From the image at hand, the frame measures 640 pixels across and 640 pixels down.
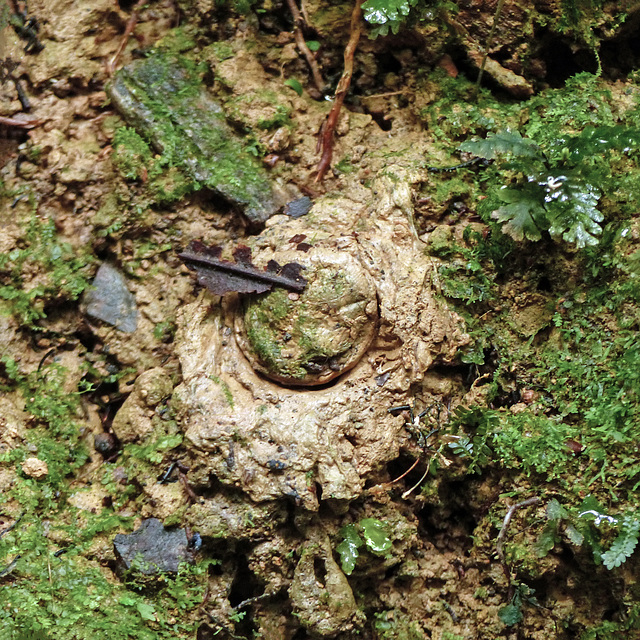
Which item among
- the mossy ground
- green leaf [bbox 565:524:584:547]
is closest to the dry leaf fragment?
the mossy ground

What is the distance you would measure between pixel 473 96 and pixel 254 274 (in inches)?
81.9

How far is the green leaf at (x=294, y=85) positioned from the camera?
450cm

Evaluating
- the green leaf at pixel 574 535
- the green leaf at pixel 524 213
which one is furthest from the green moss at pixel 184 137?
the green leaf at pixel 574 535

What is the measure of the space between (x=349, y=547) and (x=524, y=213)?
2.28 meters

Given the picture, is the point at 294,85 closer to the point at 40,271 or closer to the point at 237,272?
the point at 237,272

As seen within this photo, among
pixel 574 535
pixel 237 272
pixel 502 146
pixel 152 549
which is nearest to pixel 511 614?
pixel 574 535

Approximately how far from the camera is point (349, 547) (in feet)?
11.8

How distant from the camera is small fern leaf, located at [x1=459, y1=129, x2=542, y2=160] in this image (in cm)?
370

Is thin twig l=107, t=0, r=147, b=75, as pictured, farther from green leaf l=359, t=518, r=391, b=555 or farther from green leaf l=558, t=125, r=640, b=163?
green leaf l=359, t=518, r=391, b=555

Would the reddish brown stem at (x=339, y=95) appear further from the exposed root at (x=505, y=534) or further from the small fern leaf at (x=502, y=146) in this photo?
the exposed root at (x=505, y=534)

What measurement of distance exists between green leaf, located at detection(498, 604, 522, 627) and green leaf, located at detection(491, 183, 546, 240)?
2.23 m

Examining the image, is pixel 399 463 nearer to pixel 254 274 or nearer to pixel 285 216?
pixel 254 274

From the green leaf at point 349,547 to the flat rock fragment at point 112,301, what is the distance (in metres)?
2.01

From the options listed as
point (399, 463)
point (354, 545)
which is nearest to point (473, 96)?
point (399, 463)
